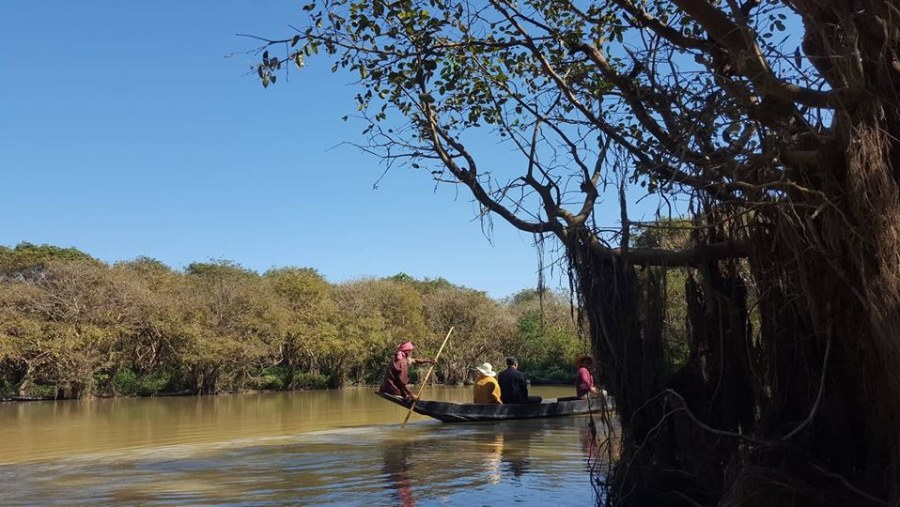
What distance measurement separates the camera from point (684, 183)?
20.8 feet

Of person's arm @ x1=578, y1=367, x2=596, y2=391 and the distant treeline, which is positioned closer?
person's arm @ x1=578, y1=367, x2=596, y2=391

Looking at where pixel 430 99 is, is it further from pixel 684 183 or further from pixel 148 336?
pixel 148 336

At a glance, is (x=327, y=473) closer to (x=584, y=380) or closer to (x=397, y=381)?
(x=397, y=381)

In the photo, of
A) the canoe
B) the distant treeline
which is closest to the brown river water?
Result: the canoe

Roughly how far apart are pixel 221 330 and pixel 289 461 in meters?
20.7

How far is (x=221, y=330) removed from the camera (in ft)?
101

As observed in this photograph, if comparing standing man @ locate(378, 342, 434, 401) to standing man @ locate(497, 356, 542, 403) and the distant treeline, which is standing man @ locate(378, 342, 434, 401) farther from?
the distant treeline

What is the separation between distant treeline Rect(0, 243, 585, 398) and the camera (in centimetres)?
2627

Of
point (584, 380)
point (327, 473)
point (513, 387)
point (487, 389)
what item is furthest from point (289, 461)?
point (584, 380)

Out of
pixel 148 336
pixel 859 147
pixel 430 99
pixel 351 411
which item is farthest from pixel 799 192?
pixel 148 336

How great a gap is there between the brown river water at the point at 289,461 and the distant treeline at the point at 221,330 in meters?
6.62

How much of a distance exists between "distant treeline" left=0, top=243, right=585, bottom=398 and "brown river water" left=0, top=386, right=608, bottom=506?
260 inches

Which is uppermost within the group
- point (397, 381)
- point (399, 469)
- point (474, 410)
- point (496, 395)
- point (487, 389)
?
point (397, 381)

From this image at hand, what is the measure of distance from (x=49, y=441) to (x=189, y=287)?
18.6 meters
